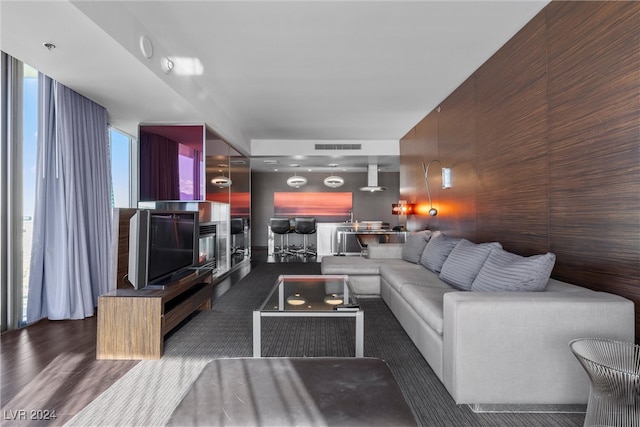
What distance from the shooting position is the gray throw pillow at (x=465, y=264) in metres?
2.63

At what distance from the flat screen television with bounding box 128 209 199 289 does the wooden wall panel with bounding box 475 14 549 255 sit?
302 centimetres

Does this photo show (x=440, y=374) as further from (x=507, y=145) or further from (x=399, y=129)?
(x=399, y=129)

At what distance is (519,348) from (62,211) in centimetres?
384

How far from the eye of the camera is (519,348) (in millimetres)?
1712

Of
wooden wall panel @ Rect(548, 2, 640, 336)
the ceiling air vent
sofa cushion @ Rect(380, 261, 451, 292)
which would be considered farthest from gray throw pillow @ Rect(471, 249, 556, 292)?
the ceiling air vent

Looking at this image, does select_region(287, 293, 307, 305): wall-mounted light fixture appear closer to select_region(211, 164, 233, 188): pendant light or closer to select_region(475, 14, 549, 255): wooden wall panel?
select_region(475, 14, 549, 255): wooden wall panel

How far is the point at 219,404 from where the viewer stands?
46.6 inches

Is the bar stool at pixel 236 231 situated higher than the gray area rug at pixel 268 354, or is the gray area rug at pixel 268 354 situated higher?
the bar stool at pixel 236 231

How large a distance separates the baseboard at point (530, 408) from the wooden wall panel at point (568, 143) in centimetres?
52

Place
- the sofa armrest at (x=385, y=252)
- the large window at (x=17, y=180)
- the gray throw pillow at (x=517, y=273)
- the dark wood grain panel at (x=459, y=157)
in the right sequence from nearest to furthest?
the gray throw pillow at (x=517, y=273)
the large window at (x=17, y=180)
the dark wood grain panel at (x=459, y=157)
the sofa armrest at (x=385, y=252)

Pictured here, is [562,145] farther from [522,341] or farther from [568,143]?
[522,341]

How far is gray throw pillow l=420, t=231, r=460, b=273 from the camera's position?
3.42m

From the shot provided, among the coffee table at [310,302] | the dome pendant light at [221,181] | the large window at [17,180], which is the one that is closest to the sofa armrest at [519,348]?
the coffee table at [310,302]

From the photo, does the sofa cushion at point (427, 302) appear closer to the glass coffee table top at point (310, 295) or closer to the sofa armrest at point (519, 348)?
the sofa armrest at point (519, 348)
